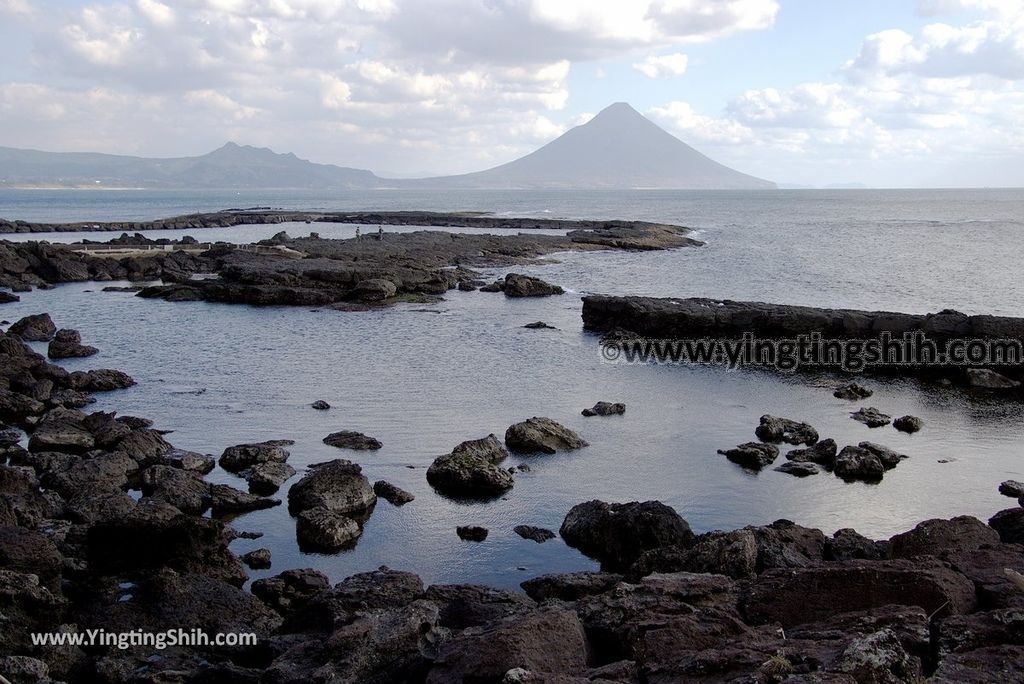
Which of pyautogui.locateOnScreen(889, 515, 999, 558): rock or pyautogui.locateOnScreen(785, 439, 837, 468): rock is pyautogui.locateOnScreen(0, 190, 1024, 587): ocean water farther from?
pyautogui.locateOnScreen(889, 515, 999, 558): rock

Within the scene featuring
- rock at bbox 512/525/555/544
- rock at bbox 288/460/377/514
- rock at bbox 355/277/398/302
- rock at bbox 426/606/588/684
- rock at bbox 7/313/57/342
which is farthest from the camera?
rock at bbox 355/277/398/302

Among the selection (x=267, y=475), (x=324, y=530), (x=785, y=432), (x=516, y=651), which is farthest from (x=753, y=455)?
(x=516, y=651)

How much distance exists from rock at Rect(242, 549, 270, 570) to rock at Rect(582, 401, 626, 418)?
1202 centimetres

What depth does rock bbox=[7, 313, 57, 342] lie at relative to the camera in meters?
34.5

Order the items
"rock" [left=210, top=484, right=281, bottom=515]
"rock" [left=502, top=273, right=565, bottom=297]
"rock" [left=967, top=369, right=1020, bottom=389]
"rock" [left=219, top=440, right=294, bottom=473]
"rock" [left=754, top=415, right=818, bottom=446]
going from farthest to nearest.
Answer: "rock" [left=502, top=273, right=565, bottom=297] → "rock" [left=967, top=369, right=1020, bottom=389] → "rock" [left=754, top=415, right=818, bottom=446] → "rock" [left=219, top=440, right=294, bottom=473] → "rock" [left=210, top=484, right=281, bottom=515]

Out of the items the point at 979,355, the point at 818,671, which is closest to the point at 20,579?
the point at 818,671

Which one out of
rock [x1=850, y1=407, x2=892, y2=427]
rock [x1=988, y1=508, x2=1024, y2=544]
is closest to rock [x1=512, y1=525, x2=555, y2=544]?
rock [x1=988, y1=508, x2=1024, y2=544]

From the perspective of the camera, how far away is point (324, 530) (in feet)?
50.6

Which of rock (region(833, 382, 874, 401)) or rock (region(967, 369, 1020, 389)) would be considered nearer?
rock (region(833, 382, 874, 401))

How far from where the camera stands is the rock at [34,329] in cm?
3447

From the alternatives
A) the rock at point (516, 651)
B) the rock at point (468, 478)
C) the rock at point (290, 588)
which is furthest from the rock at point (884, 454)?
the rock at point (516, 651)

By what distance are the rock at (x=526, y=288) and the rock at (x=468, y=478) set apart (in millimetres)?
31310

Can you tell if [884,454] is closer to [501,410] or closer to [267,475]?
[501,410]

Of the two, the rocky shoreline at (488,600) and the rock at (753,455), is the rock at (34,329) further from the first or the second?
the rock at (753,455)
